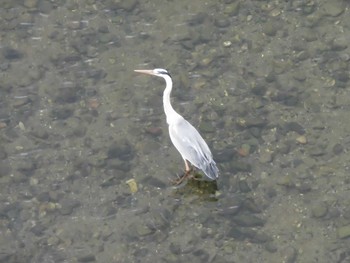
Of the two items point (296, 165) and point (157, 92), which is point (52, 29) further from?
point (296, 165)

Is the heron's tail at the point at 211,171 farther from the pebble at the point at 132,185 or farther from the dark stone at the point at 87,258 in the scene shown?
the dark stone at the point at 87,258

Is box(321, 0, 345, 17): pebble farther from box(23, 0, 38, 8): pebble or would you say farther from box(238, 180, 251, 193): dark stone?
box(23, 0, 38, 8): pebble

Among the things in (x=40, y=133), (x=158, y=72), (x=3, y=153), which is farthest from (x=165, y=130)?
(x=3, y=153)

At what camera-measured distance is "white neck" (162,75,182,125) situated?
12.2 meters

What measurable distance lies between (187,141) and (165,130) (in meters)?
1.02

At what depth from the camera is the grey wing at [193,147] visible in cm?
1169

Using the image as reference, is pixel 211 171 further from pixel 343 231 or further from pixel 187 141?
pixel 343 231

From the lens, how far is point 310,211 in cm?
1171

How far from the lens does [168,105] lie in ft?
40.4

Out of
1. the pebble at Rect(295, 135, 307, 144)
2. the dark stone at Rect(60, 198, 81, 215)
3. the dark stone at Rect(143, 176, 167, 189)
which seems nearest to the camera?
the dark stone at Rect(60, 198, 81, 215)

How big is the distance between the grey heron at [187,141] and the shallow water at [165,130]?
43cm

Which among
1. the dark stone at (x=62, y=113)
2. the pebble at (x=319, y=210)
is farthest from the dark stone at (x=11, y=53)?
the pebble at (x=319, y=210)

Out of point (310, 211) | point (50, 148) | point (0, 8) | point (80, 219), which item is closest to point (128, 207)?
point (80, 219)

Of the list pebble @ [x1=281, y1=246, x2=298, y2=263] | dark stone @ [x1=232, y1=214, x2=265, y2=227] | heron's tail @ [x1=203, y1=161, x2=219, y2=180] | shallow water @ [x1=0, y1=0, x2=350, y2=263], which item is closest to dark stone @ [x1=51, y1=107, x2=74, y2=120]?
shallow water @ [x1=0, y1=0, x2=350, y2=263]
